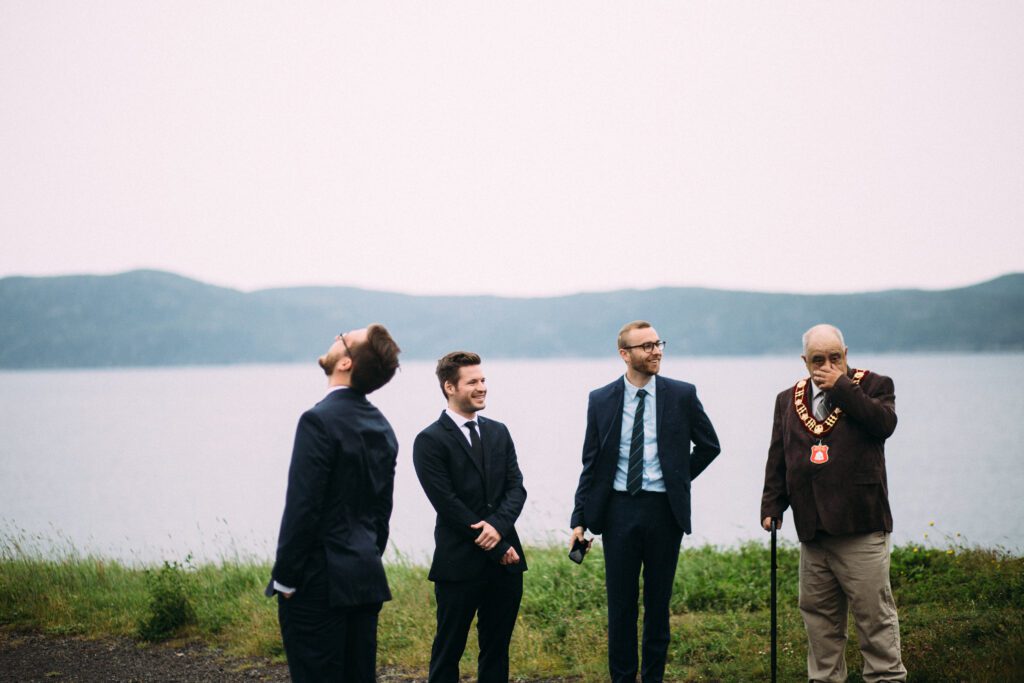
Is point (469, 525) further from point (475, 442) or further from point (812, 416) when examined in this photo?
point (812, 416)

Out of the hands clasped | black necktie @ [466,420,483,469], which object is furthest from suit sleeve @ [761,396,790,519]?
black necktie @ [466,420,483,469]

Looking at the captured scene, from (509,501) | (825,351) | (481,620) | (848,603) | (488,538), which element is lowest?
(481,620)

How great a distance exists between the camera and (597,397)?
17.3 feet

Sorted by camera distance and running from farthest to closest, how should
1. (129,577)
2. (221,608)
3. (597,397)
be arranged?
(129,577)
(221,608)
(597,397)

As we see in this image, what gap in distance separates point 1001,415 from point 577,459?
36.6 m

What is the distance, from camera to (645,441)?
16.8ft

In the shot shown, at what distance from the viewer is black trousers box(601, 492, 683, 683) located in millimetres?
4969

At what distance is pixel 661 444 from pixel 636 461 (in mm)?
180

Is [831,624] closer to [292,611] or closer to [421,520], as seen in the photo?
[292,611]

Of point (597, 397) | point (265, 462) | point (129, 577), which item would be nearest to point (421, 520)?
point (129, 577)

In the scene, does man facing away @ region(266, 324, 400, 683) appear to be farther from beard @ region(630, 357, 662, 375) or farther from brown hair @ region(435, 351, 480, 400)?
beard @ region(630, 357, 662, 375)

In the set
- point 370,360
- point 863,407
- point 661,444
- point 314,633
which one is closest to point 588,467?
point 661,444

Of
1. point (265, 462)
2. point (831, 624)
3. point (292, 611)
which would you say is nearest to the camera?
point (292, 611)

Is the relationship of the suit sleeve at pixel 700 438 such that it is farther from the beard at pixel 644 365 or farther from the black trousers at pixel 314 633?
the black trousers at pixel 314 633
